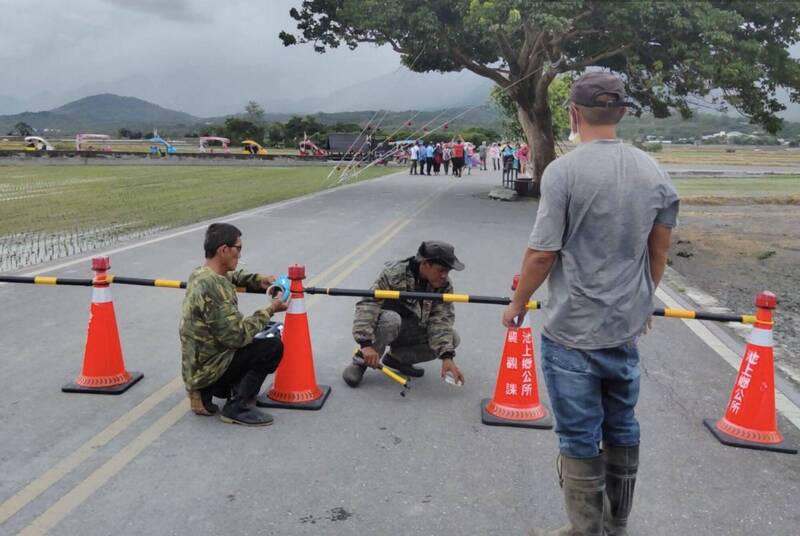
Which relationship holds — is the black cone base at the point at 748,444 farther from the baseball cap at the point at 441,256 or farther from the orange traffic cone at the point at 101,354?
the orange traffic cone at the point at 101,354

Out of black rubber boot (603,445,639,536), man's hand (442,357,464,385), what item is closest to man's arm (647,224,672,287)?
black rubber boot (603,445,639,536)

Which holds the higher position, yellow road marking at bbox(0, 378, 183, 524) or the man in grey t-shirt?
the man in grey t-shirt

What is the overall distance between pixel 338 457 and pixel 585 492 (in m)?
1.59

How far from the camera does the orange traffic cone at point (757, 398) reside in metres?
4.51

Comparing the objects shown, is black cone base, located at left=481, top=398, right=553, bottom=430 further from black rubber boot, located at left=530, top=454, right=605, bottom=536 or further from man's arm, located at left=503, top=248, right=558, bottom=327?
man's arm, located at left=503, top=248, right=558, bottom=327

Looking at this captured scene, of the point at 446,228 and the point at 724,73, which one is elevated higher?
the point at 724,73

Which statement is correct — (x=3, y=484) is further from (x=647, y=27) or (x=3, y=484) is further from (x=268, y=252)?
(x=647, y=27)

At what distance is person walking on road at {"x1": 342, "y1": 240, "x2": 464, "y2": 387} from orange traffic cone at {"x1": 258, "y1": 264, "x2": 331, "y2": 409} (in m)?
0.38

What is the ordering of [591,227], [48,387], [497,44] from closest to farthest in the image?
[591,227] → [48,387] → [497,44]

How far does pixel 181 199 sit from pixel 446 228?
30.6ft

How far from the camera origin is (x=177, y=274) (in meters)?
9.44

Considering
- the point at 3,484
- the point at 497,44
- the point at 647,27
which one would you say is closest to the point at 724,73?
the point at 647,27

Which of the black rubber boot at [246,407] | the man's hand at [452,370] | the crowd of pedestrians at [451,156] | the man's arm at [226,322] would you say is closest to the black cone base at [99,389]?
the black rubber boot at [246,407]

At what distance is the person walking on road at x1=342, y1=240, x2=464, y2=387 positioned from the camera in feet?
16.3
